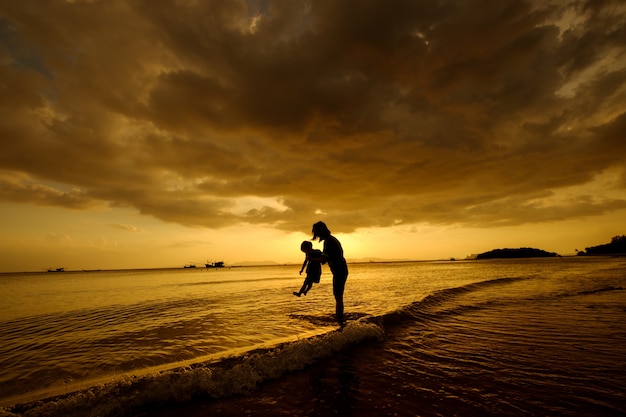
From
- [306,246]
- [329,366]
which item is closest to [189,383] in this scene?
[329,366]

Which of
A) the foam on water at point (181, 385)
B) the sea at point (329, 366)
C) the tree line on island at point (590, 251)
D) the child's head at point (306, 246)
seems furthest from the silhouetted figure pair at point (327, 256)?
the tree line on island at point (590, 251)

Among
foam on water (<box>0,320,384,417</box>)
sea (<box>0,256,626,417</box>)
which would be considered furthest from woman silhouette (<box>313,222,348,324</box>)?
foam on water (<box>0,320,384,417</box>)

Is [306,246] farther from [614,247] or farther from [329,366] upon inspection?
[614,247]

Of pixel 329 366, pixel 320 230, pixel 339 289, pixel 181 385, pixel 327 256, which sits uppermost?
pixel 320 230

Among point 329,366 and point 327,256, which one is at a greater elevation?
point 327,256

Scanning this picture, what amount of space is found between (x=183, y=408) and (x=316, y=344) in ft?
10.1

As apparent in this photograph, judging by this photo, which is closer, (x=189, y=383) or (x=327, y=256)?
(x=189, y=383)

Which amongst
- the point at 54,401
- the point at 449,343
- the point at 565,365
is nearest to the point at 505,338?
the point at 449,343

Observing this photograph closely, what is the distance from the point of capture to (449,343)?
7047mm

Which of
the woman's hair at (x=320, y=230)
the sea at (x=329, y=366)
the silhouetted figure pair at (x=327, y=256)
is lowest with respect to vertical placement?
the sea at (x=329, y=366)

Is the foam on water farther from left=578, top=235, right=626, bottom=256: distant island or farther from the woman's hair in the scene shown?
left=578, top=235, right=626, bottom=256: distant island

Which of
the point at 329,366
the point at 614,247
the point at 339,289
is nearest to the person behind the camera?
the point at 329,366

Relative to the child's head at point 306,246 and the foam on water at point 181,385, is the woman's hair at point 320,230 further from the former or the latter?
the foam on water at point 181,385

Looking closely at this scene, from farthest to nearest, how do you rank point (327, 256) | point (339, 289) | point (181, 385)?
point (339, 289) < point (327, 256) < point (181, 385)
